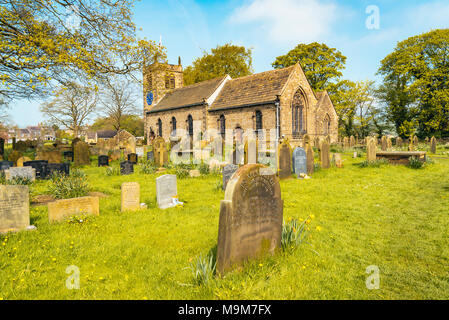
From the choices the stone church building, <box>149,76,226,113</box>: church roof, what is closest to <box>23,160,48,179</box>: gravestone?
the stone church building

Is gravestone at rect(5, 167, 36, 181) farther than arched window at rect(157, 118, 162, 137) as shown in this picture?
No

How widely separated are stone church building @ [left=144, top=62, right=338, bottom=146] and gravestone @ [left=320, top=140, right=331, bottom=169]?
10.3 m

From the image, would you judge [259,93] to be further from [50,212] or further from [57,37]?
[50,212]

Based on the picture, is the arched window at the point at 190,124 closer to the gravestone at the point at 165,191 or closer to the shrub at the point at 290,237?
the gravestone at the point at 165,191

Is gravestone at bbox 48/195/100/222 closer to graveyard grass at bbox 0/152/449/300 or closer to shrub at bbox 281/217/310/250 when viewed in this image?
graveyard grass at bbox 0/152/449/300

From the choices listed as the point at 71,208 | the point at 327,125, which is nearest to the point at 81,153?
the point at 71,208

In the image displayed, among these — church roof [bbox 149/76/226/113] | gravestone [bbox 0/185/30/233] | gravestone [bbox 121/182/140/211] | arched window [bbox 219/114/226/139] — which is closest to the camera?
gravestone [bbox 0/185/30/233]

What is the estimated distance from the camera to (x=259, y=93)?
81.5ft

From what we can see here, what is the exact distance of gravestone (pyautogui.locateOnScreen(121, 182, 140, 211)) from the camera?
6.41 metres

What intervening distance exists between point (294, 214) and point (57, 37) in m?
11.2

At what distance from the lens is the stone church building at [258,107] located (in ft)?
77.6

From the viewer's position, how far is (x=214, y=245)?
4.43 metres

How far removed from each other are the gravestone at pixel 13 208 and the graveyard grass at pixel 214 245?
30 centimetres

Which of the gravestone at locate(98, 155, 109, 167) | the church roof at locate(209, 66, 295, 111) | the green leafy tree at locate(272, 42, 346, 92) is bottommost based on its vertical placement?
the gravestone at locate(98, 155, 109, 167)
